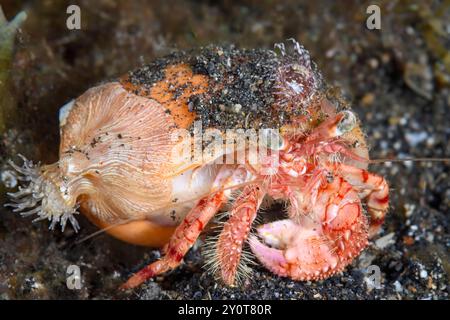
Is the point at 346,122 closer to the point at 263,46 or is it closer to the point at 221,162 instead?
the point at 221,162

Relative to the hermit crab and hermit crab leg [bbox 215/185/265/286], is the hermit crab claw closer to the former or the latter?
the hermit crab

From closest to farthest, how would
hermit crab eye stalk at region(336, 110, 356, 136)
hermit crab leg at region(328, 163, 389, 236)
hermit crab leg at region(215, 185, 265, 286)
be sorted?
hermit crab eye stalk at region(336, 110, 356, 136), hermit crab leg at region(215, 185, 265, 286), hermit crab leg at region(328, 163, 389, 236)

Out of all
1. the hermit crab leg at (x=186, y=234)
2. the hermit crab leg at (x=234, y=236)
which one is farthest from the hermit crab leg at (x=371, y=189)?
the hermit crab leg at (x=186, y=234)

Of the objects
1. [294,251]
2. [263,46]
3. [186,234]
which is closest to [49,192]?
[186,234]

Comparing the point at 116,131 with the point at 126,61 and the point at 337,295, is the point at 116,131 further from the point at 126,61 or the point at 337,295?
the point at 126,61

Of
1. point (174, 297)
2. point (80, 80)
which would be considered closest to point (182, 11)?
point (80, 80)

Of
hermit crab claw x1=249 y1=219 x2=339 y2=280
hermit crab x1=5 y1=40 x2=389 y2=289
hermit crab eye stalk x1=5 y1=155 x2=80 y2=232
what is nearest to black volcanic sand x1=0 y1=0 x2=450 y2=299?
hermit crab claw x1=249 y1=219 x2=339 y2=280
